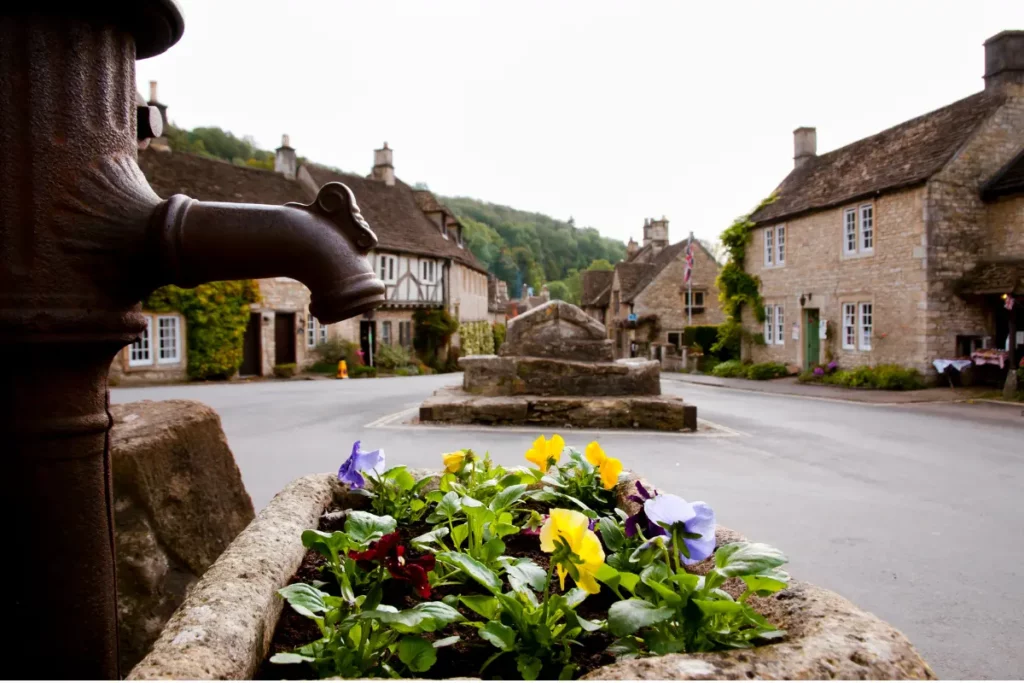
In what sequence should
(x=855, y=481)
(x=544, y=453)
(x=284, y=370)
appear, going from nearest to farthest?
(x=544, y=453), (x=855, y=481), (x=284, y=370)

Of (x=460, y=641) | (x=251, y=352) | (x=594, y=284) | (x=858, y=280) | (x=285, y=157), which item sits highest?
(x=285, y=157)

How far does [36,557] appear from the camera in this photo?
129cm

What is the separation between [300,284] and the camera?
2294 cm

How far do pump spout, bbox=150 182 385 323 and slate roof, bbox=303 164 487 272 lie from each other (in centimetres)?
2765

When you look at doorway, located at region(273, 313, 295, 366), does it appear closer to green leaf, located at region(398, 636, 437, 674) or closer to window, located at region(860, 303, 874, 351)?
window, located at region(860, 303, 874, 351)

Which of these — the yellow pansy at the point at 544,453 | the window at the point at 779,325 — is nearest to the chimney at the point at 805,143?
the window at the point at 779,325

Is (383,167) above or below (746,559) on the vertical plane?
above

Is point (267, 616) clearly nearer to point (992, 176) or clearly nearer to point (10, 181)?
point (10, 181)

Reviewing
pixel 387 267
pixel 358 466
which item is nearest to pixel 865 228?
pixel 387 267

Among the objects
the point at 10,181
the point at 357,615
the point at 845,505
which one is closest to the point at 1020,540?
the point at 845,505

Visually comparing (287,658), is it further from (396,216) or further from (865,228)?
(396,216)

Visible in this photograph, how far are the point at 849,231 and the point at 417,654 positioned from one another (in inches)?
861

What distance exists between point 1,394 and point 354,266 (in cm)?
68

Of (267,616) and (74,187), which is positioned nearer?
(74,187)
